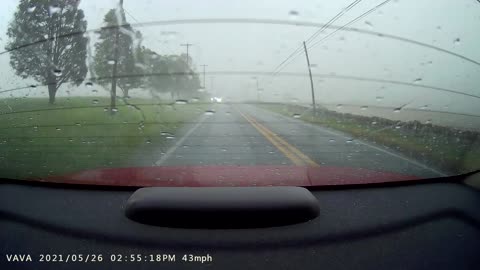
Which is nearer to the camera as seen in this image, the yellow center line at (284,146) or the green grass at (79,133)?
the green grass at (79,133)

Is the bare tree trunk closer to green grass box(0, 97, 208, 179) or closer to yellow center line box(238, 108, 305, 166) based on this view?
green grass box(0, 97, 208, 179)

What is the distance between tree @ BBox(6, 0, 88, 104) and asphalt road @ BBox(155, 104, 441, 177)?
182cm

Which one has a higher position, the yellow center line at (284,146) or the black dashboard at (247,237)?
the yellow center line at (284,146)

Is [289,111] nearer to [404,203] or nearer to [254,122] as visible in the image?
[254,122]

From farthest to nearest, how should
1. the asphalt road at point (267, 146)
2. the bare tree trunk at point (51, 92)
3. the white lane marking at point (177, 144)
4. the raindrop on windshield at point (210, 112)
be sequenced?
the raindrop on windshield at point (210, 112) < the white lane marking at point (177, 144) < the asphalt road at point (267, 146) < the bare tree trunk at point (51, 92)

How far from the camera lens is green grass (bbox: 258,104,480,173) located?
458cm

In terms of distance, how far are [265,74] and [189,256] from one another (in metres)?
3.17

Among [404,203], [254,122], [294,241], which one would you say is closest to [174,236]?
[294,241]

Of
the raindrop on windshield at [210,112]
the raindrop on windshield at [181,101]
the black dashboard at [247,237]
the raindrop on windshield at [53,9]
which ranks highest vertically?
the raindrop on windshield at [53,9]

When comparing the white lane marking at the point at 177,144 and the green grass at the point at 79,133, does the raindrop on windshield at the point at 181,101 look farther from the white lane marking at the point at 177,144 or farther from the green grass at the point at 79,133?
the white lane marking at the point at 177,144

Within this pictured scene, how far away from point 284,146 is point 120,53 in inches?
124

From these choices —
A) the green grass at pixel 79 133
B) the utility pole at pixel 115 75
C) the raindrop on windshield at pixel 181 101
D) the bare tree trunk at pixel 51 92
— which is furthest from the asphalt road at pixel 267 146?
the bare tree trunk at pixel 51 92

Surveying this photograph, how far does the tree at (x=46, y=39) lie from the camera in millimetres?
4402

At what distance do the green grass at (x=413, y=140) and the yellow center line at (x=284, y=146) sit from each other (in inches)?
20.2
